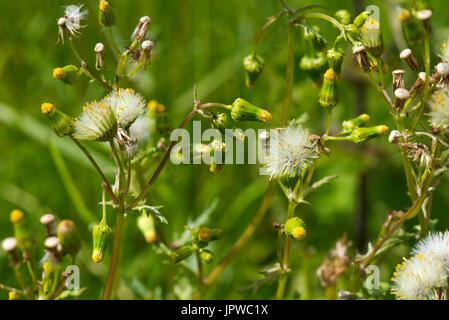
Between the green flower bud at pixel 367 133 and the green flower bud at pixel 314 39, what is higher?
the green flower bud at pixel 314 39

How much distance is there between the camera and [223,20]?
12.7ft

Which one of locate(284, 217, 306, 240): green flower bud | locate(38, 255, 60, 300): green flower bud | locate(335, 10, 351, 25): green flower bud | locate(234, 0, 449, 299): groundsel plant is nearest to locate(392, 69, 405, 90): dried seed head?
locate(234, 0, 449, 299): groundsel plant

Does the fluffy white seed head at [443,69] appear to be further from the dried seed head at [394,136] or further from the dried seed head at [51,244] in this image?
the dried seed head at [51,244]

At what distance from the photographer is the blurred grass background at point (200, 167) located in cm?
294

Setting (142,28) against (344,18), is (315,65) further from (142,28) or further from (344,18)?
(142,28)

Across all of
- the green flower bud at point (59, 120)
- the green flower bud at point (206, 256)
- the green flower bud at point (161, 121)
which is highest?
the green flower bud at point (161, 121)

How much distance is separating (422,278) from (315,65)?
36.5 inches

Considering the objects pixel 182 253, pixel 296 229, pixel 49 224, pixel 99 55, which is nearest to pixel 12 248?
pixel 49 224

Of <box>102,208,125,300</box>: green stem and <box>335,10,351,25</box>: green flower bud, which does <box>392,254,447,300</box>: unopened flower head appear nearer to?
<box>335,10,351,25</box>: green flower bud

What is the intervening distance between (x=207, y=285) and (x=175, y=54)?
186 cm

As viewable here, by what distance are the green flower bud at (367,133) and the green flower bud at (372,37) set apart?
25 centimetres

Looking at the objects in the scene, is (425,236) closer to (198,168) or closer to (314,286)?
(314,286)

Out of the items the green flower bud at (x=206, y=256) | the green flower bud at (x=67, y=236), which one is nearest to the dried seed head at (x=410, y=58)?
the green flower bud at (x=206, y=256)
